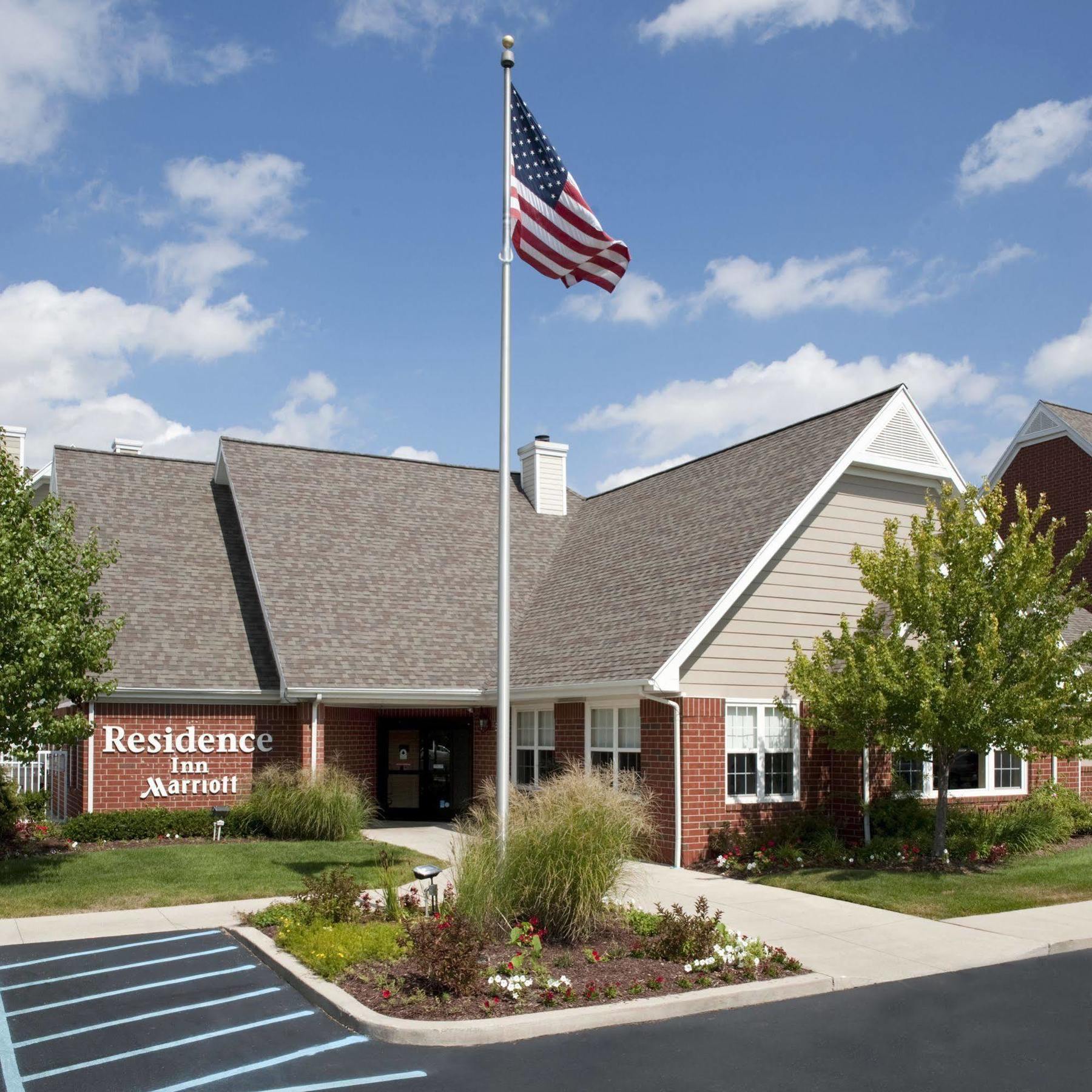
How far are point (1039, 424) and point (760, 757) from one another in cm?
1978

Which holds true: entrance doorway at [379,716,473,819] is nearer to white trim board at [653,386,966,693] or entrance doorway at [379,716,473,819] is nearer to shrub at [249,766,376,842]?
shrub at [249,766,376,842]

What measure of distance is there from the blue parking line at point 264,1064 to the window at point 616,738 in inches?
347

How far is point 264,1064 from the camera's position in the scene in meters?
7.62

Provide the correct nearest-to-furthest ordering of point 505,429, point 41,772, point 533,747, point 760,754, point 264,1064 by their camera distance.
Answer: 1. point 264,1064
2. point 505,429
3. point 760,754
4. point 533,747
5. point 41,772

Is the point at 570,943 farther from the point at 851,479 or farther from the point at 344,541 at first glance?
the point at 344,541

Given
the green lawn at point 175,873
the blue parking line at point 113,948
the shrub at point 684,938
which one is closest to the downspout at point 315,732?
the green lawn at point 175,873

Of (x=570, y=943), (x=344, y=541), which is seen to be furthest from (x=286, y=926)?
(x=344, y=541)

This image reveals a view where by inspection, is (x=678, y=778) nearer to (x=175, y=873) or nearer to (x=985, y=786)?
(x=985, y=786)

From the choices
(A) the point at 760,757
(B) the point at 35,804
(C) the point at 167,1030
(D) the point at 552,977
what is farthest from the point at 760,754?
(B) the point at 35,804

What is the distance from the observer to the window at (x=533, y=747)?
19.6 meters

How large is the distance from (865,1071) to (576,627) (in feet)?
42.1

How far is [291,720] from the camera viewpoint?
840 inches

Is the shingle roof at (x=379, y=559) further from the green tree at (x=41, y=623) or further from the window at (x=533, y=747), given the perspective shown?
the green tree at (x=41, y=623)

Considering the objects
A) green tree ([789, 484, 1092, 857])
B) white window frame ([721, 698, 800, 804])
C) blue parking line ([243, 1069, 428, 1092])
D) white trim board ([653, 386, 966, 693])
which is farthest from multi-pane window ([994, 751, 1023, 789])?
blue parking line ([243, 1069, 428, 1092])
